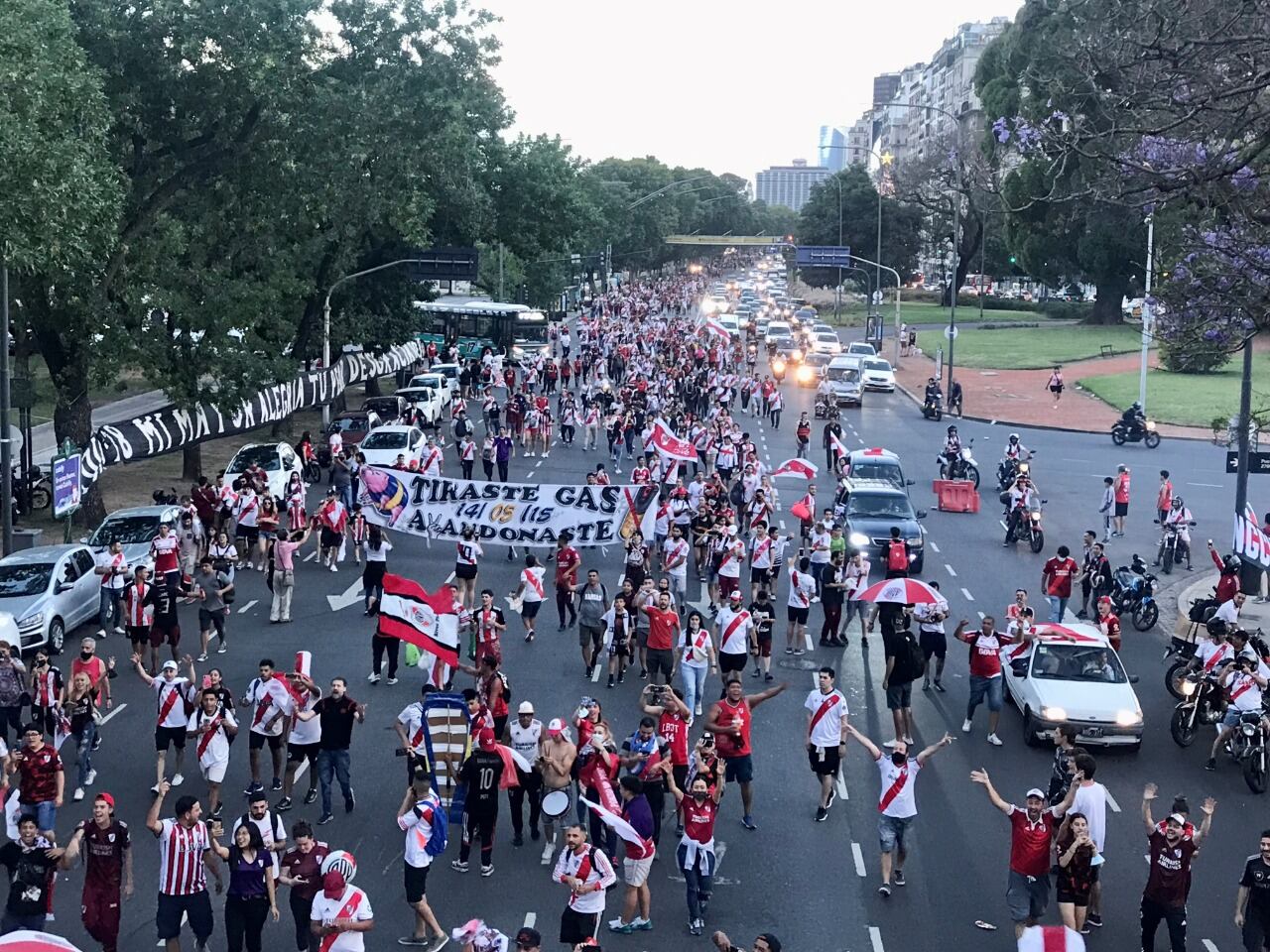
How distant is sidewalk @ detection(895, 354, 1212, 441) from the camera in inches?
2046

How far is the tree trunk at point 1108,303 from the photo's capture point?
8631 centimetres

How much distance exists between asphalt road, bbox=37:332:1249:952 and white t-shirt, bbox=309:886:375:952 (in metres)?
1.78

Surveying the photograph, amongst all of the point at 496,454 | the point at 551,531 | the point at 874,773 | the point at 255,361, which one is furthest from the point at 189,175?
the point at 874,773

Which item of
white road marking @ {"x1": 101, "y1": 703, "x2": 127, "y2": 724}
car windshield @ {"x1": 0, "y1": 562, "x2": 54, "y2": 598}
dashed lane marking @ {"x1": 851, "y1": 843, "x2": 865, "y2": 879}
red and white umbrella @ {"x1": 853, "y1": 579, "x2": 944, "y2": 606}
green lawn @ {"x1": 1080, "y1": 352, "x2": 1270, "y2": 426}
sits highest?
red and white umbrella @ {"x1": 853, "y1": 579, "x2": 944, "y2": 606}

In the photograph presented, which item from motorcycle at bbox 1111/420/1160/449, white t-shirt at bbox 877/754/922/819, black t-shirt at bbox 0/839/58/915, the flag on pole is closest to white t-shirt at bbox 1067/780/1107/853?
white t-shirt at bbox 877/754/922/819

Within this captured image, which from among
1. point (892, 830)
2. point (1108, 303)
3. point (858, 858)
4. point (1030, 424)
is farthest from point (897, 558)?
point (1108, 303)

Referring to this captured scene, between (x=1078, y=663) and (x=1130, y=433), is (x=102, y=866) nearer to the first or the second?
(x=1078, y=663)

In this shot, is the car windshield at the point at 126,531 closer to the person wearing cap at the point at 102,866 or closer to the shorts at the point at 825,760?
the shorts at the point at 825,760

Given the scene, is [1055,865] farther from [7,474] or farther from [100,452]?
[100,452]

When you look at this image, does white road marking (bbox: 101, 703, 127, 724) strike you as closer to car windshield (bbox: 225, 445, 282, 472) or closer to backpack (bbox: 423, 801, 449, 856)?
backpack (bbox: 423, 801, 449, 856)

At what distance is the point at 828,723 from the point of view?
1452 cm

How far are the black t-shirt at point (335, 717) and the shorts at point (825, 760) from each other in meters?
4.46

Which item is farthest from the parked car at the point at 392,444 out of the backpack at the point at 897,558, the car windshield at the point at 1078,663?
the car windshield at the point at 1078,663

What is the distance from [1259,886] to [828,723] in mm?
4369
